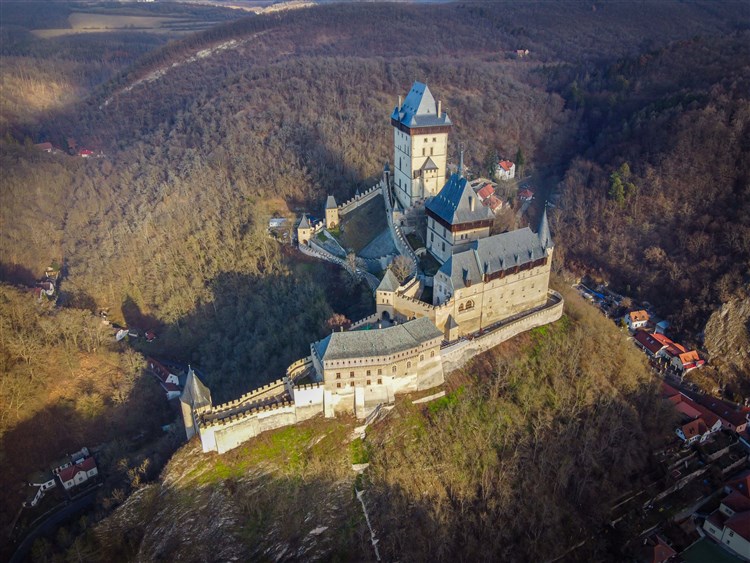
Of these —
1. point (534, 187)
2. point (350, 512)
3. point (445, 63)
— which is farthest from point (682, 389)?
point (445, 63)

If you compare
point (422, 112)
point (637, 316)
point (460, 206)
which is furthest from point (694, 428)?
point (422, 112)

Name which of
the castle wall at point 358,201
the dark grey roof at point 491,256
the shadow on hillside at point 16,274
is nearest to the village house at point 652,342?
the dark grey roof at point 491,256

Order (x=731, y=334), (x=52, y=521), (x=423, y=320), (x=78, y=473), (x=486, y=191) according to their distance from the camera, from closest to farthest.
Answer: (x=423, y=320) < (x=52, y=521) < (x=78, y=473) < (x=731, y=334) < (x=486, y=191)

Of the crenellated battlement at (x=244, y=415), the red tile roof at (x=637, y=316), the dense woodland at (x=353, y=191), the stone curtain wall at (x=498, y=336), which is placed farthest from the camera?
the red tile roof at (x=637, y=316)

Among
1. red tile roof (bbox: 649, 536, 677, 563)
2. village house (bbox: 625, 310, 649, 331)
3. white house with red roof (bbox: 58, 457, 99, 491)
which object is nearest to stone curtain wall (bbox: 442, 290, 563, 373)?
village house (bbox: 625, 310, 649, 331)

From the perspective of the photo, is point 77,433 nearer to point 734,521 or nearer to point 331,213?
point 331,213

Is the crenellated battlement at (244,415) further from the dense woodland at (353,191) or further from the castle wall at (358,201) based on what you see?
the castle wall at (358,201)

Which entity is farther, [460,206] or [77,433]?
[77,433]
